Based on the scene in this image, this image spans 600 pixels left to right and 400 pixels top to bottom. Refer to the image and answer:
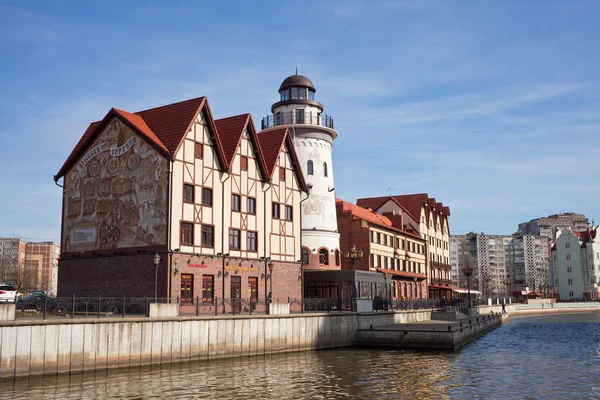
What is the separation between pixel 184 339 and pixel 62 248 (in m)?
17.6

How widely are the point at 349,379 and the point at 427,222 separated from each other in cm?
6534

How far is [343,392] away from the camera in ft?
80.2

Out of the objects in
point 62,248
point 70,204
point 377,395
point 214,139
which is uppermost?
point 214,139

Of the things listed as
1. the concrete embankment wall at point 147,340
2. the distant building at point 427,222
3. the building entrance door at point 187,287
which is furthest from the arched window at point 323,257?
the distant building at point 427,222

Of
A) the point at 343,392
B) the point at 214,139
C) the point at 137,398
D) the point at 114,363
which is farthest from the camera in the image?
the point at 214,139

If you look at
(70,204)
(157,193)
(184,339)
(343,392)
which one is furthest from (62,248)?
(343,392)

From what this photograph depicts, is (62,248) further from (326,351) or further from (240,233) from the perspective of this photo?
(326,351)

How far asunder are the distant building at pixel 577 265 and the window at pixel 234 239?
12306 cm

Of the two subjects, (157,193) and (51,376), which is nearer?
(51,376)

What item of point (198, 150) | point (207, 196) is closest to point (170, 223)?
point (207, 196)

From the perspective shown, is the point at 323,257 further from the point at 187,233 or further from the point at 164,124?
the point at 164,124

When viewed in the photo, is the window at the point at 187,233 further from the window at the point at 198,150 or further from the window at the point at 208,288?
the window at the point at 198,150

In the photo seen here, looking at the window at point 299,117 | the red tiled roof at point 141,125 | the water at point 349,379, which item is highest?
the window at point 299,117

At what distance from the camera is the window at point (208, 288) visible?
41.7m
